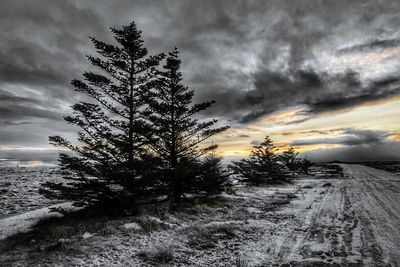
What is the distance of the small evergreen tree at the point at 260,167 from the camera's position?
93.6 ft

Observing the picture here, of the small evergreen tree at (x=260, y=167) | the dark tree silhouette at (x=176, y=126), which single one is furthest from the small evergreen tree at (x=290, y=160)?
the dark tree silhouette at (x=176, y=126)

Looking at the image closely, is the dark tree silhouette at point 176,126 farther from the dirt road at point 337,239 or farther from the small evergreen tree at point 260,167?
the small evergreen tree at point 260,167

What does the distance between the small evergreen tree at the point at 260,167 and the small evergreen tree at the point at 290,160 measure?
12.5 metres

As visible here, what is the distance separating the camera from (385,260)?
5914 mm

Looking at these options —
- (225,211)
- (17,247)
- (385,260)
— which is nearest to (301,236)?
(385,260)

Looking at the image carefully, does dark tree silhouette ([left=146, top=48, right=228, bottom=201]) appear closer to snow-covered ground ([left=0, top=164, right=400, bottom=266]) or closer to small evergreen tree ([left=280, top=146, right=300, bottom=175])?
snow-covered ground ([left=0, top=164, right=400, bottom=266])

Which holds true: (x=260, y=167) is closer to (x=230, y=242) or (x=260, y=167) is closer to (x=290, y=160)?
(x=290, y=160)

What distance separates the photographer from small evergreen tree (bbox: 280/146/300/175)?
43.3 meters

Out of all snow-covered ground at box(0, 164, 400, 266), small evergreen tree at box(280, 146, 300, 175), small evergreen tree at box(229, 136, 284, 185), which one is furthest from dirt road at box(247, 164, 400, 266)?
small evergreen tree at box(280, 146, 300, 175)

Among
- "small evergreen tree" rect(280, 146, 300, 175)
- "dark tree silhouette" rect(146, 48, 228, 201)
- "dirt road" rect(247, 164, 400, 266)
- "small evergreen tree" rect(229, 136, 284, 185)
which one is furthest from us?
"small evergreen tree" rect(280, 146, 300, 175)

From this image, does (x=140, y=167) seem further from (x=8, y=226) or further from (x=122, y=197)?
(x=8, y=226)

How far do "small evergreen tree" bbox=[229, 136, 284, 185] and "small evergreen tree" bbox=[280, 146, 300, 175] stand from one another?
40.9ft

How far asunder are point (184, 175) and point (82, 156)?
16.7 ft

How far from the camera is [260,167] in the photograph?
30281 mm
